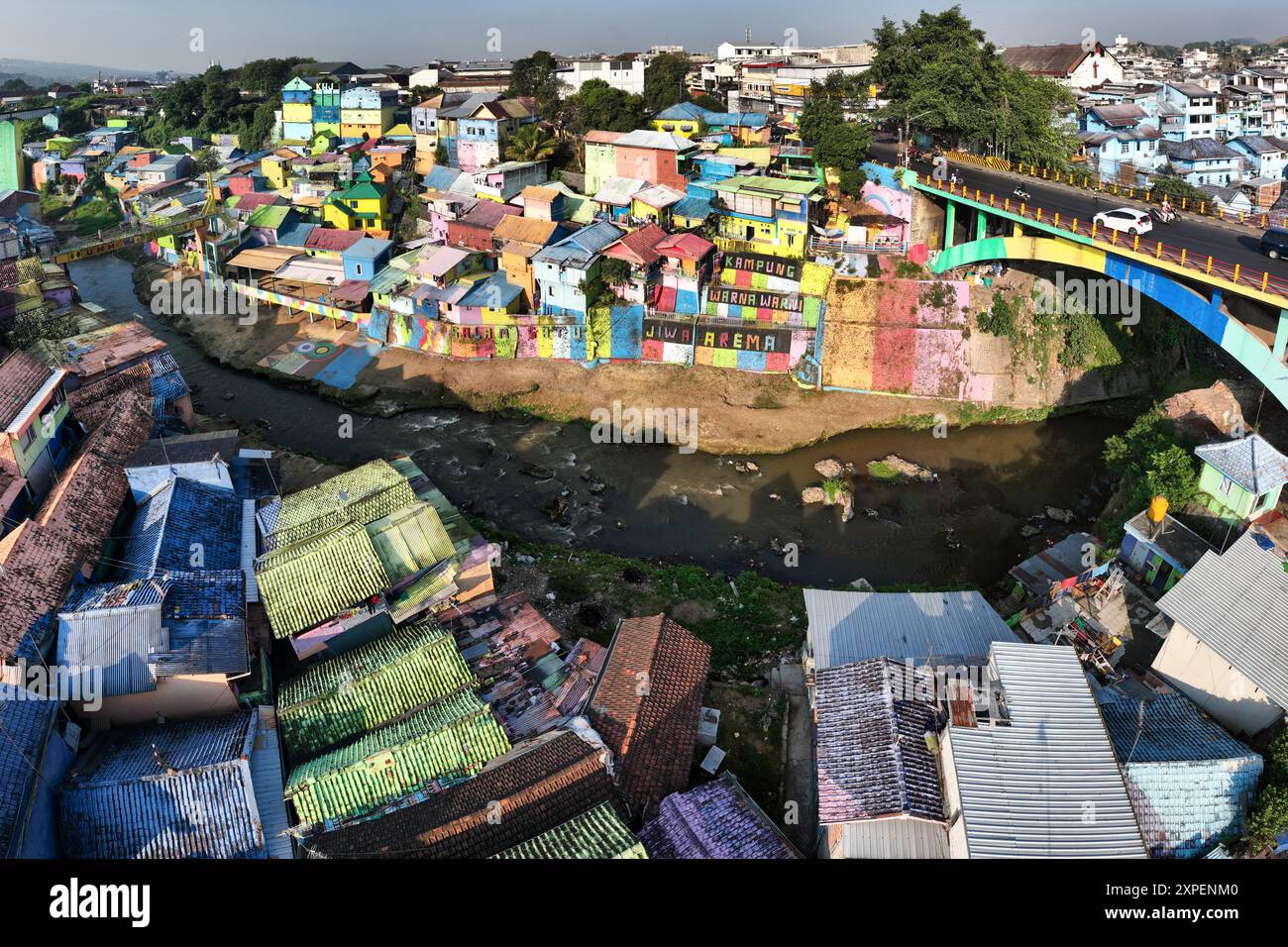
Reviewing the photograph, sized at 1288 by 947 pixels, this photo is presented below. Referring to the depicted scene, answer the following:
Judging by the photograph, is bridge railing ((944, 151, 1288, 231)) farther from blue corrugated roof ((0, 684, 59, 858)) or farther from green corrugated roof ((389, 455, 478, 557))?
blue corrugated roof ((0, 684, 59, 858))

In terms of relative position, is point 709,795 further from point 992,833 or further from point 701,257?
point 701,257

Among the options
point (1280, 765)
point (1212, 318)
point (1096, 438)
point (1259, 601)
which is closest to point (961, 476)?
point (1096, 438)

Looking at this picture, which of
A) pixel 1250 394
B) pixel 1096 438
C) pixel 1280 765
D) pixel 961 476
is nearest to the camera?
pixel 1280 765

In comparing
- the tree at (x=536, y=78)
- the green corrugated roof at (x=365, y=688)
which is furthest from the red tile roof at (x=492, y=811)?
the tree at (x=536, y=78)

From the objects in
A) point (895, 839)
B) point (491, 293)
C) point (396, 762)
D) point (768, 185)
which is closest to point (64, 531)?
point (396, 762)

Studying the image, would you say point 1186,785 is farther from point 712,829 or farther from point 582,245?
point 582,245

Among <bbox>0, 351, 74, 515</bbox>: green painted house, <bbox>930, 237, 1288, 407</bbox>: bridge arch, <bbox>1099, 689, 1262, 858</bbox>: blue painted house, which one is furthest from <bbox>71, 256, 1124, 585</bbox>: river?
<bbox>1099, 689, 1262, 858</bbox>: blue painted house

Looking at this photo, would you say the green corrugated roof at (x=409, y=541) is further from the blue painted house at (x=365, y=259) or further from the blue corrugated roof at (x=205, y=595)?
the blue painted house at (x=365, y=259)
